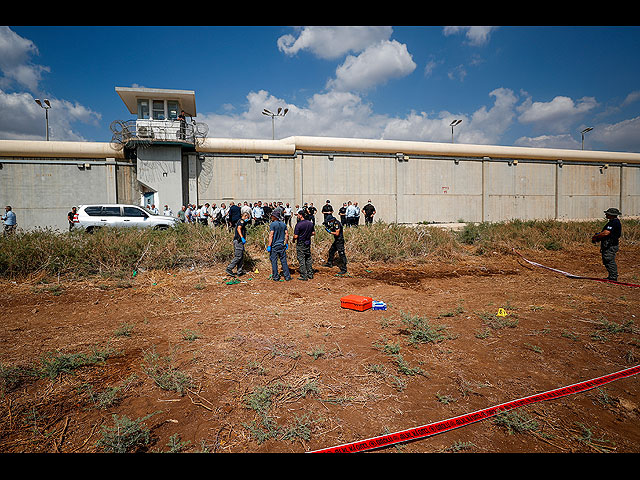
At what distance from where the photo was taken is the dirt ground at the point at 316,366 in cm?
285

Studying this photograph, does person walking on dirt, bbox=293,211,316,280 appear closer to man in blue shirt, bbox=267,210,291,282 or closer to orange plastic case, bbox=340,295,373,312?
man in blue shirt, bbox=267,210,291,282

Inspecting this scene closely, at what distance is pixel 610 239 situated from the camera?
8078 mm

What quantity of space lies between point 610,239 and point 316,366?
320 inches

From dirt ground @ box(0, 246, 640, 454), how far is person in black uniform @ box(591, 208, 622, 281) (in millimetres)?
787

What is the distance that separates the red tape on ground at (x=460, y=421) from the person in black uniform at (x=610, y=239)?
215 inches

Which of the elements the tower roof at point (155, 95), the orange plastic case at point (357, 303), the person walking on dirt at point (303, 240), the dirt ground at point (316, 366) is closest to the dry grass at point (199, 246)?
the dirt ground at point (316, 366)

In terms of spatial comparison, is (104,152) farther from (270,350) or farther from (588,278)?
(588,278)

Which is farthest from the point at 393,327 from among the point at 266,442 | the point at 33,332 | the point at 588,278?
the point at 588,278

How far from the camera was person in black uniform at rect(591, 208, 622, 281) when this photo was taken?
793cm

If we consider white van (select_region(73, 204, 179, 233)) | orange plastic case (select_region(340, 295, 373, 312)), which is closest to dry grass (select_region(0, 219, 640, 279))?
white van (select_region(73, 204, 179, 233))

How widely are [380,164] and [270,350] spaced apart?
20.5 metres

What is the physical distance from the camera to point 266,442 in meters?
2.78

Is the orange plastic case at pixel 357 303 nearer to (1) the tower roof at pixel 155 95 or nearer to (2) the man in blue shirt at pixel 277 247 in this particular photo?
(2) the man in blue shirt at pixel 277 247
